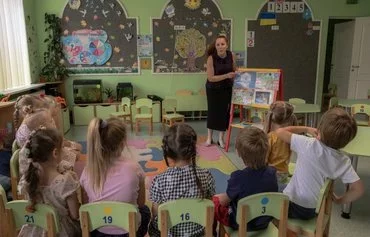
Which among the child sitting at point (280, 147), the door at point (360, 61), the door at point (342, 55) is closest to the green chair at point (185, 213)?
the child sitting at point (280, 147)

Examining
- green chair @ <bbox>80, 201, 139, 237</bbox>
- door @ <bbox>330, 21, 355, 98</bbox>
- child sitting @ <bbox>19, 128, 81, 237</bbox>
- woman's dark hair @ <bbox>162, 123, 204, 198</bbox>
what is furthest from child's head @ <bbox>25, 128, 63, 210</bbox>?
door @ <bbox>330, 21, 355, 98</bbox>

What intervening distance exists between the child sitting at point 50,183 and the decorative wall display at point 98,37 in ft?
14.6

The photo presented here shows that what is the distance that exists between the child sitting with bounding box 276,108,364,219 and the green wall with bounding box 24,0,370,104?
4.54m

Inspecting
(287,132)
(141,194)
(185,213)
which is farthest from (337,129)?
(141,194)

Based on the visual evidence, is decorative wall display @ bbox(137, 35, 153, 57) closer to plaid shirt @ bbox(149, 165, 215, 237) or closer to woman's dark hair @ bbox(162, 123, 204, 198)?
woman's dark hair @ bbox(162, 123, 204, 198)

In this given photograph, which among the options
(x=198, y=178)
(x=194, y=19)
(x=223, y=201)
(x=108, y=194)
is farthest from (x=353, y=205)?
(x=194, y=19)

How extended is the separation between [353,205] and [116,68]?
4528 mm

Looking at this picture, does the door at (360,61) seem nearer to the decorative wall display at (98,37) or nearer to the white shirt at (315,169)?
the decorative wall display at (98,37)

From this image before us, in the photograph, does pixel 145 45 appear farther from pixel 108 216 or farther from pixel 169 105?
pixel 108 216

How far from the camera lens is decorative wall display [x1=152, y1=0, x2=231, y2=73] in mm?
5809

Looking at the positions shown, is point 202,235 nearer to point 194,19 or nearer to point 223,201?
point 223,201

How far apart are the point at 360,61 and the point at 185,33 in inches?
138

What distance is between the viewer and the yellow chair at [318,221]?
4.88ft

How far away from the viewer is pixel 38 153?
4.91 feet
